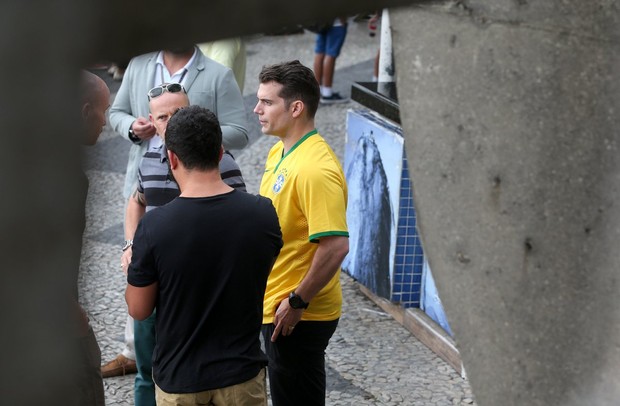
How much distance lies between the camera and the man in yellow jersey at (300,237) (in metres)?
3.73

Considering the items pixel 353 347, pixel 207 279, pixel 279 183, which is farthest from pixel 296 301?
pixel 353 347

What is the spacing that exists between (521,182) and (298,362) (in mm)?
2616

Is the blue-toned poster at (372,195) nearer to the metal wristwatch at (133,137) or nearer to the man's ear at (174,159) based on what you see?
the metal wristwatch at (133,137)

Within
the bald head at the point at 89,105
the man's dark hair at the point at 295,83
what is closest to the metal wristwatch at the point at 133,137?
the man's dark hair at the point at 295,83

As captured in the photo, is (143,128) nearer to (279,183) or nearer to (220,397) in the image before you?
(279,183)

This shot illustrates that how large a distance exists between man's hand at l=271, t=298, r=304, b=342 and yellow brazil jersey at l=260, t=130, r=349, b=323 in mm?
78

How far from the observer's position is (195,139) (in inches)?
131

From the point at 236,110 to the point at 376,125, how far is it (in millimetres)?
1275

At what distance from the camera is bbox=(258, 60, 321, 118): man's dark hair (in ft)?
13.0

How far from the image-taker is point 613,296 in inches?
58.2

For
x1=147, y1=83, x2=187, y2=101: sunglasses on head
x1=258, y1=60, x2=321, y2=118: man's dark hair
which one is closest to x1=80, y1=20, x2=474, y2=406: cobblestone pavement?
x1=258, y1=60, x2=321, y2=118: man's dark hair

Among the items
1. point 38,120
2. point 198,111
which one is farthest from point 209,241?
point 38,120

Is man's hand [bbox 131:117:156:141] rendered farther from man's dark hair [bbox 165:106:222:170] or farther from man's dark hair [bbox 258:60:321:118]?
man's dark hair [bbox 165:106:222:170]

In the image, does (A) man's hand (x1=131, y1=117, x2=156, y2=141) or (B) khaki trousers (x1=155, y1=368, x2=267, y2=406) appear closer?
(B) khaki trousers (x1=155, y1=368, x2=267, y2=406)
